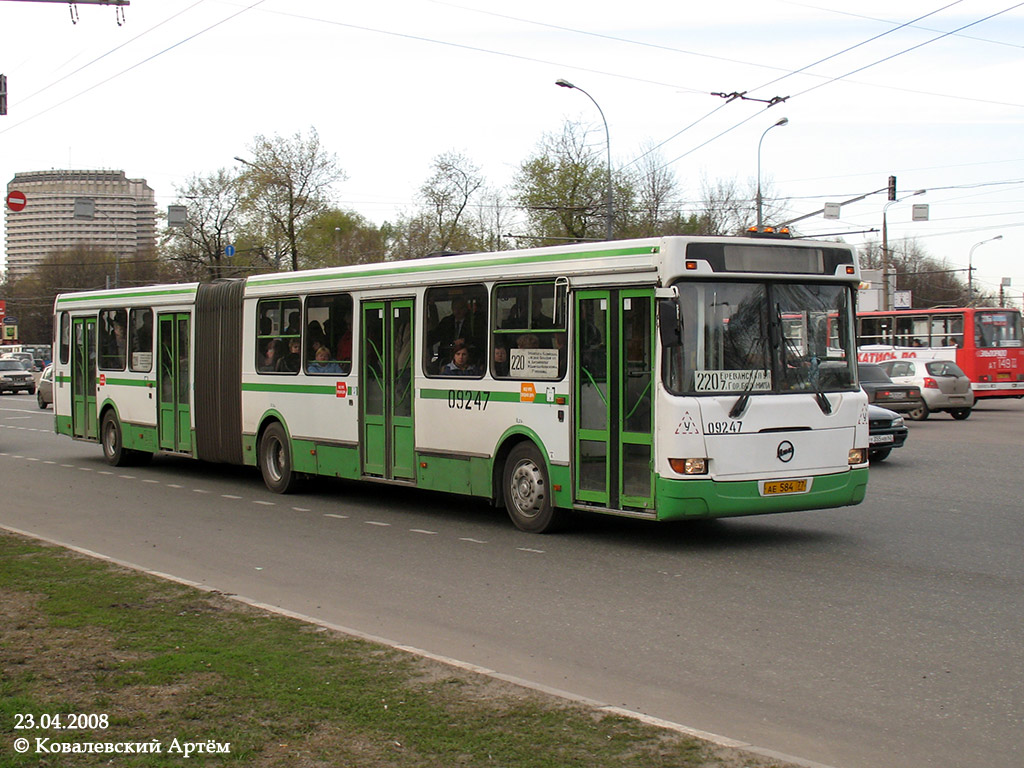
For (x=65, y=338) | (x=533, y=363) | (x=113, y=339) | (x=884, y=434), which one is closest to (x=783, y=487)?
(x=533, y=363)

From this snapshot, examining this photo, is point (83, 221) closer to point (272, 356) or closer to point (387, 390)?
point (272, 356)

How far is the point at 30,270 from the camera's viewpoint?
105812 mm

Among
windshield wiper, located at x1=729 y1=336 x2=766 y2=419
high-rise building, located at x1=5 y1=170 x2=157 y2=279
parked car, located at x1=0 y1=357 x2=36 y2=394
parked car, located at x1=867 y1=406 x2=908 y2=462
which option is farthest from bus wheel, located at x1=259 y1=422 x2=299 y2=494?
high-rise building, located at x1=5 y1=170 x2=157 y2=279

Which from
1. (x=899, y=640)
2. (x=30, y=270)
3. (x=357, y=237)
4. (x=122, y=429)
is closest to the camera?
(x=899, y=640)

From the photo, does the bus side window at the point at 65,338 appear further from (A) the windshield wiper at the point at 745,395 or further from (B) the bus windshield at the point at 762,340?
(A) the windshield wiper at the point at 745,395

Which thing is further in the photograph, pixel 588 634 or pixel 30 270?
pixel 30 270

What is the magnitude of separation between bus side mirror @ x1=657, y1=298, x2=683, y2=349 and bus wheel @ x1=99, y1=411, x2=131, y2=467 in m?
12.4

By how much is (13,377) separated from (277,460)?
45086mm

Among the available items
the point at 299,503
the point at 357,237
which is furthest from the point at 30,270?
the point at 299,503

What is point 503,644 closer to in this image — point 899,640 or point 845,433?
point 899,640

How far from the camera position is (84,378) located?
20.6 m

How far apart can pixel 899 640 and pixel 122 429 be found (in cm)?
1523

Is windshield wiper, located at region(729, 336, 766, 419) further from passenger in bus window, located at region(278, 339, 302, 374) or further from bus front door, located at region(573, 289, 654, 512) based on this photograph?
passenger in bus window, located at region(278, 339, 302, 374)

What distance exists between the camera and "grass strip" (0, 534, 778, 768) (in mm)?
4773
